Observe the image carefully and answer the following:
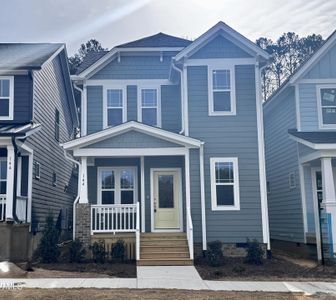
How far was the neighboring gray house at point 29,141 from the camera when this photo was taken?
12.7 metres

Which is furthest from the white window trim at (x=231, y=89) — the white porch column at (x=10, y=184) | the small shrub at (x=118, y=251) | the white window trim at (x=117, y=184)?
the white porch column at (x=10, y=184)

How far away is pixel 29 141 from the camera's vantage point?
1465 cm

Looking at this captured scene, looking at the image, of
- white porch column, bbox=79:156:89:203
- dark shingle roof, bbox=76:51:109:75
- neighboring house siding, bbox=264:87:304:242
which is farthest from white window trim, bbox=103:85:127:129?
neighboring house siding, bbox=264:87:304:242

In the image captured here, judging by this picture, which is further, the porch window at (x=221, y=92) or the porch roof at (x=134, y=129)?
the porch window at (x=221, y=92)

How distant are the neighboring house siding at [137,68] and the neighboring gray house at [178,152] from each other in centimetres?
7

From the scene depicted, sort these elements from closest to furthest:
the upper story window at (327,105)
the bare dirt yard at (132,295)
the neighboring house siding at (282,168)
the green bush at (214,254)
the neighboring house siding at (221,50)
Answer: the bare dirt yard at (132,295) → the green bush at (214,254) → the neighboring house siding at (221,50) → the upper story window at (327,105) → the neighboring house siding at (282,168)

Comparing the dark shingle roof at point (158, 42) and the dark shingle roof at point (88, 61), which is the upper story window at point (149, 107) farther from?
the dark shingle roof at point (88, 61)

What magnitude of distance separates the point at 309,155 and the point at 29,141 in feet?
29.2

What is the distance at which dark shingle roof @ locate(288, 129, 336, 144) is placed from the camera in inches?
529

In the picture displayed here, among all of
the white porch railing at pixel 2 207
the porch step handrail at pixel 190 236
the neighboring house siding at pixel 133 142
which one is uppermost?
the neighboring house siding at pixel 133 142

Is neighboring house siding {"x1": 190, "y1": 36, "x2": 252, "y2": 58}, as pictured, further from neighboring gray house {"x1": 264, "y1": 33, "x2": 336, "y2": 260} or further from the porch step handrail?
the porch step handrail

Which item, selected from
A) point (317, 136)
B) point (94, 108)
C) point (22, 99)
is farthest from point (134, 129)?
point (317, 136)

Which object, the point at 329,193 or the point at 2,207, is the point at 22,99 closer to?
the point at 2,207

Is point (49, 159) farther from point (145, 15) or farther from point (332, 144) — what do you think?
point (332, 144)
